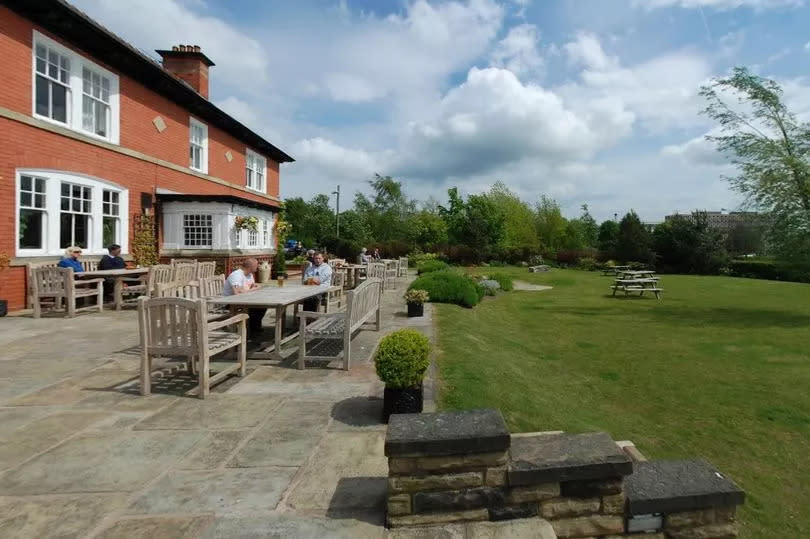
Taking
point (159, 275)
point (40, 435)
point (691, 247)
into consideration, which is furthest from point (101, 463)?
point (691, 247)

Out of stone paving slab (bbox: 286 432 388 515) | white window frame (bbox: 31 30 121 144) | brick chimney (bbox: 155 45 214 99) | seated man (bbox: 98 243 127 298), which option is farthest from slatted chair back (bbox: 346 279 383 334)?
brick chimney (bbox: 155 45 214 99)

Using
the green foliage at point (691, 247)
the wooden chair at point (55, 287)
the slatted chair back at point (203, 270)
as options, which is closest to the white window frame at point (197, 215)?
the slatted chair back at point (203, 270)

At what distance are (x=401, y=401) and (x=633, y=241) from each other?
3870cm

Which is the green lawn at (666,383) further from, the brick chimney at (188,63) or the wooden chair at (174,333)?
the brick chimney at (188,63)

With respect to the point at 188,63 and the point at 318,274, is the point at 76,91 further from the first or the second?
the point at 188,63

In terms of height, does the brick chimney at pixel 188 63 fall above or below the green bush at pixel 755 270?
above

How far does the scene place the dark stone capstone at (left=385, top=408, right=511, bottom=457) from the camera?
258cm

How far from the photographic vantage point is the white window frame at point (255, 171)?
23.7 meters

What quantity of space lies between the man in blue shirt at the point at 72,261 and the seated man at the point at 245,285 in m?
5.22

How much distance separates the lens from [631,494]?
2.72 m

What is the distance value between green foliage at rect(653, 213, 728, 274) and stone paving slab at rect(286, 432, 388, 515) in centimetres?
3862

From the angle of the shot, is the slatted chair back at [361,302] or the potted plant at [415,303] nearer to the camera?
the slatted chair back at [361,302]

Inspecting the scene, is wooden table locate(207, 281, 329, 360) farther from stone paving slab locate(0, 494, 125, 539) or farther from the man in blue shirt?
the man in blue shirt

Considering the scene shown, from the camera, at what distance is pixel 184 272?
1149cm
